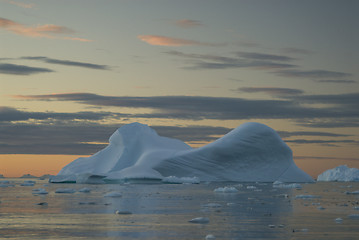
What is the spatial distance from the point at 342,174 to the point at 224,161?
39171mm

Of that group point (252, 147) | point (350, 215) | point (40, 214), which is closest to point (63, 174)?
point (252, 147)

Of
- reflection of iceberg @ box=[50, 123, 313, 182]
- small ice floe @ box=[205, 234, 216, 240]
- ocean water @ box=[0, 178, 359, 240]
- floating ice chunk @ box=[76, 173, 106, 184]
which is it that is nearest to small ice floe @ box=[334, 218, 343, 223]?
ocean water @ box=[0, 178, 359, 240]

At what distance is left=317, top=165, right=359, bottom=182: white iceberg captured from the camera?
9481 cm

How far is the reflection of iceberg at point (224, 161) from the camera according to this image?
66375 mm

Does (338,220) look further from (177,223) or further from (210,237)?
(210,237)

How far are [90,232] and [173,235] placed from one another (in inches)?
101

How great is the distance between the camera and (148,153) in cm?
6869

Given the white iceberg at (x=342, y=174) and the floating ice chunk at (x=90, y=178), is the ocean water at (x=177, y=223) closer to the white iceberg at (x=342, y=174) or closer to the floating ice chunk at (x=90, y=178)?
the floating ice chunk at (x=90, y=178)

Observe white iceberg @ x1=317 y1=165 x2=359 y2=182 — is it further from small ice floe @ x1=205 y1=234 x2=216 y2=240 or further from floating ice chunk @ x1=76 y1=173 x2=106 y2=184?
small ice floe @ x1=205 y1=234 x2=216 y2=240

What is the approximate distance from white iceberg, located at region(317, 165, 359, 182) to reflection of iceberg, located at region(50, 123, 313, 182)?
2700 centimetres

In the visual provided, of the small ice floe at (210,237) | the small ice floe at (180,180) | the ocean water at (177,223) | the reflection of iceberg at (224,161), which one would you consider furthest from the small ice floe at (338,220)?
the reflection of iceberg at (224,161)

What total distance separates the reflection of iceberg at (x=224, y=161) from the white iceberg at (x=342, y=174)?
26998 millimetres

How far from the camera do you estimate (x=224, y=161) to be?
67.6 meters

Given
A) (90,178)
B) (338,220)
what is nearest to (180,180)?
(90,178)
